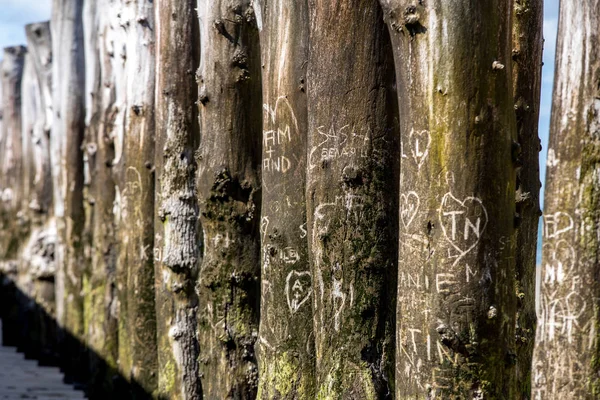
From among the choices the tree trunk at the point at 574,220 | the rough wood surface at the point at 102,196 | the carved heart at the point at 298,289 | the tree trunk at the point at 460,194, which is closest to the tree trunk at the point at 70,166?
the rough wood surface at the point at 102,196

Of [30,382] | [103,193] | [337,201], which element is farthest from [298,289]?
[30,382]

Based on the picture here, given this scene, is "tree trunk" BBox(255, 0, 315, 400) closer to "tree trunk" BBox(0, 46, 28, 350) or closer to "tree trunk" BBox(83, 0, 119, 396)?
"tree trunk" BBox(83, 0, 119, 396)

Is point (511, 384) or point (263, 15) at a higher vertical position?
point (263, 15)

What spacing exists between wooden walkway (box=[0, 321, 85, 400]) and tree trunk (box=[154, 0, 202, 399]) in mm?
3398

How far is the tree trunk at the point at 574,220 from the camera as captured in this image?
7.56m

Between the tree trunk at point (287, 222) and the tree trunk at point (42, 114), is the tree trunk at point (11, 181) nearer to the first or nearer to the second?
the tree trunk at point (42, 114)

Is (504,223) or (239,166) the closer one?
(504,223)

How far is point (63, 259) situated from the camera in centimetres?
1348

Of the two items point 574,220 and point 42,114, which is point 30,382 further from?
point 574,220

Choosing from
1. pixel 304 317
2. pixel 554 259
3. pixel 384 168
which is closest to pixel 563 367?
pixel 554 259

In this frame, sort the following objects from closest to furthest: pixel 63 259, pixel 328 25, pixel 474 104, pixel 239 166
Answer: pixel 474 104, pixel 328 25, pixel 239 166, pixel 63 259

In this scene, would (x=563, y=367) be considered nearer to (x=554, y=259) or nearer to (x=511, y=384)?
(x=554, y=259)

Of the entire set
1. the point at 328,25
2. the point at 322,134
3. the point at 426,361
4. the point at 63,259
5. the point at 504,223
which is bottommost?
the point at 63,259

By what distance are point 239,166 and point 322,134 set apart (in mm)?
1738
